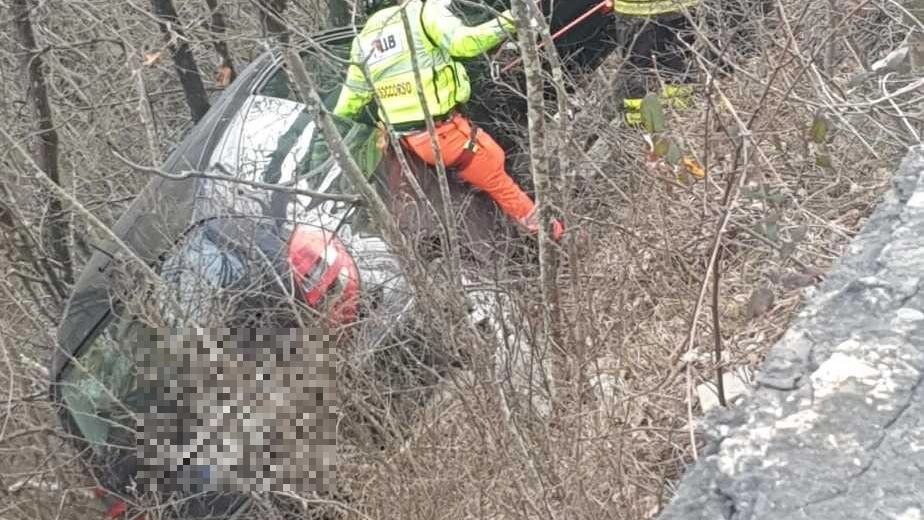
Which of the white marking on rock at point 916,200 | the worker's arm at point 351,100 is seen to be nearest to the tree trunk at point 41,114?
the worker's arm at point 351,100

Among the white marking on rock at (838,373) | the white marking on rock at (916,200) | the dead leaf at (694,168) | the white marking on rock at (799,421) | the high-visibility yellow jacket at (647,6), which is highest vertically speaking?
the white marking on rock at (799,421)

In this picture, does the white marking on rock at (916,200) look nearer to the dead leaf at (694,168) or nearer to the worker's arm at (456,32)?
the dead leaf at (694,168)

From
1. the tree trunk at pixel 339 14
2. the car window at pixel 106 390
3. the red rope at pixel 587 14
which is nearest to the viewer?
the car window at pixel 106 390

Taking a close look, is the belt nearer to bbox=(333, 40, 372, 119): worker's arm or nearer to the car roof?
bbox=(333, 40, 372, 119): worker's arm

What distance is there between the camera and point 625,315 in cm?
371

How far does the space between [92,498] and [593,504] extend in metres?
2.71

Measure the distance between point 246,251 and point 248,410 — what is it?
1.01 metres

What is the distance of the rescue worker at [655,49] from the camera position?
4.82 metres

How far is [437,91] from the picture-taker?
5004 millimetres

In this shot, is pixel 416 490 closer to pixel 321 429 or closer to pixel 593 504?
pixel 321 429

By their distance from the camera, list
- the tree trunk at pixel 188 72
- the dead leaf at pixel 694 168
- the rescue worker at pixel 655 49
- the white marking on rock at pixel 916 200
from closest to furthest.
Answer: the white marking on rock at pixel 916 200
the dead leaf at pixel 694 168
the rescue worker at pixel 655 49
the tree trunk at pixel 188 72

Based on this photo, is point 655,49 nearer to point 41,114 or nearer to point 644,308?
point 644,308

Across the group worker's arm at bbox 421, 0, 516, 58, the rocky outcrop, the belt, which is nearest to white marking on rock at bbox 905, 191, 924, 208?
the rocky outcrop

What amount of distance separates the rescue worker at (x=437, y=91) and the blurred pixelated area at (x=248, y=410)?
5.23ft
